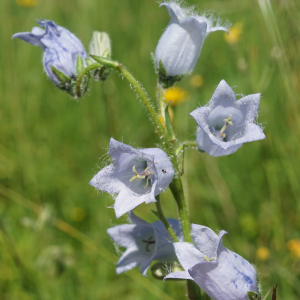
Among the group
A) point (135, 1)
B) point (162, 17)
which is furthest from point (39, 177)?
point (135, 1)

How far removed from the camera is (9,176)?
4074 mm

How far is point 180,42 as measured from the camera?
1.89 meters

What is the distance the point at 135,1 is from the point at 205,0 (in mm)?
1244

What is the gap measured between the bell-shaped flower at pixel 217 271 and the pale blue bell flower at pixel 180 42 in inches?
35.8

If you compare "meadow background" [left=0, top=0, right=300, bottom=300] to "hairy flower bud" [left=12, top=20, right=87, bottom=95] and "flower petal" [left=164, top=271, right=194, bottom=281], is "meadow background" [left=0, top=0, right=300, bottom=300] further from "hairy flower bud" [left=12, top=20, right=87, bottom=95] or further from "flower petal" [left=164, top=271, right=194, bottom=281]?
"flower petal" [left=164, top=271, right=194, bottom=281]

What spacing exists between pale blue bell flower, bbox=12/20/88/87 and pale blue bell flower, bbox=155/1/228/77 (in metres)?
0.53

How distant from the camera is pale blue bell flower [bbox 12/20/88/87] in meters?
2.06

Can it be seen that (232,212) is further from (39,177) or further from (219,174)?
(39,177)

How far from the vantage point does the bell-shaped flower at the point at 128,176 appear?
155 cm

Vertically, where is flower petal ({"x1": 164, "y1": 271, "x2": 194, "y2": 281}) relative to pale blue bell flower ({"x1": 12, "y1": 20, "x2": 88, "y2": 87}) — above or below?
below

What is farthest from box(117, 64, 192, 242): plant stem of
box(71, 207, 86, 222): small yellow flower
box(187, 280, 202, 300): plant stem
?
box(71, 207, 86, 222): small yellow flower

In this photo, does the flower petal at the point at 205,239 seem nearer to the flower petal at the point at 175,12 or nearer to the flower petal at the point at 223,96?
the flower petal at the point at 223,96

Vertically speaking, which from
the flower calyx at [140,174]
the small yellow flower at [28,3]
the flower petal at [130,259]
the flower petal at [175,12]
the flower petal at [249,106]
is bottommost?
the flower petal at [130,259]

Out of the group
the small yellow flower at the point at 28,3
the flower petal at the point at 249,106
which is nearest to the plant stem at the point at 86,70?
the flower petal at the point at 249,106
